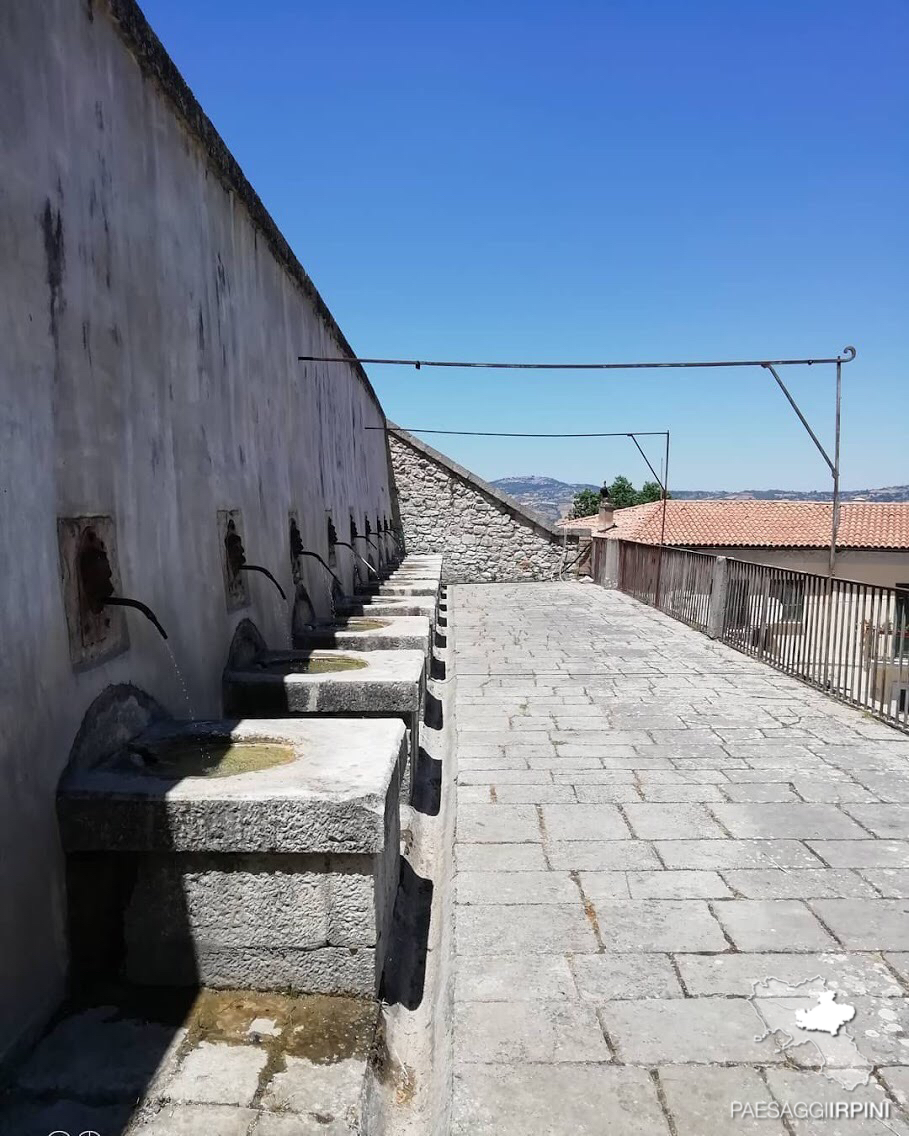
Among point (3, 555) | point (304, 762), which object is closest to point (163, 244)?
point (3, 555)

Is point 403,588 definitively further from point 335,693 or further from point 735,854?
point 735,854

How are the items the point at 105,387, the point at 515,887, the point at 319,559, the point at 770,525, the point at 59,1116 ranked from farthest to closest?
the point at 770,525
the point at 319,559
the point at 515,887
the point at 105,387
the point at 59,1116

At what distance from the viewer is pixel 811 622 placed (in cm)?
771

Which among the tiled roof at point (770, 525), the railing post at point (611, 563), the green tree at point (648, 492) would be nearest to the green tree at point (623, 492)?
the green tree at point (648, 492)

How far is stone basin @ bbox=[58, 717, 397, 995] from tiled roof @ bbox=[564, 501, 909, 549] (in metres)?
22.6

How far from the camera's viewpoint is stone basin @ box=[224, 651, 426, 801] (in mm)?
3959

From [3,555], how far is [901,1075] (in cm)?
287

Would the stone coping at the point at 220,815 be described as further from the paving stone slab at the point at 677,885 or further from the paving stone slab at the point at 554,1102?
the paving stone slab at the point at 677,885

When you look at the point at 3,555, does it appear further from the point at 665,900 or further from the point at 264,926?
the point at 665,900

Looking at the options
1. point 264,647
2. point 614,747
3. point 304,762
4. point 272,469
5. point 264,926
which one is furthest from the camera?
point 272,469

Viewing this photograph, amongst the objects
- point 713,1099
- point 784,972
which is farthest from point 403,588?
point 713,1099

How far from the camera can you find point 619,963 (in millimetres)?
2855

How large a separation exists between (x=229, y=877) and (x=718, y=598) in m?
8.63

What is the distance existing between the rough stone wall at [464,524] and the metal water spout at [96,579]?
58.0 ft
